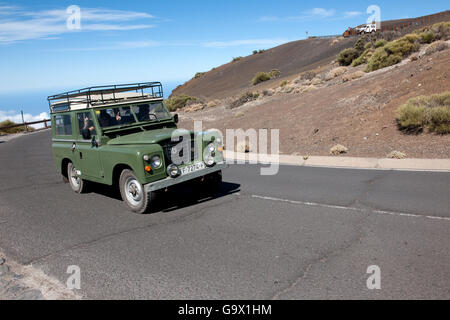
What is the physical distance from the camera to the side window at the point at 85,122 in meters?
8.16

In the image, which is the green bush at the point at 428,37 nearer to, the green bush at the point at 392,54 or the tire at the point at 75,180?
the green bush at the point at 392,54

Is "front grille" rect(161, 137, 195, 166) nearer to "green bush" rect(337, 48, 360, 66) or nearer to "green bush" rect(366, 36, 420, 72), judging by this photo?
"green bush" rect(366, 36, 420, 72)

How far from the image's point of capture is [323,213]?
22.1ft

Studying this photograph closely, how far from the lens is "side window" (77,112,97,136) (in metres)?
8.16

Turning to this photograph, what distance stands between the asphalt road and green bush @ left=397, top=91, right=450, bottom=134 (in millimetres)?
4232

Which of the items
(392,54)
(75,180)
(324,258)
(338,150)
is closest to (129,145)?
(75,180)

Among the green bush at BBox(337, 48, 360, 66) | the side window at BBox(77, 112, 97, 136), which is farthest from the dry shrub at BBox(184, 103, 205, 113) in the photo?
the side window at BBox(77, 112, 97, 136)

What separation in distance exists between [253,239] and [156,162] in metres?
2.41

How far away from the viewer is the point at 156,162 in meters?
6.99

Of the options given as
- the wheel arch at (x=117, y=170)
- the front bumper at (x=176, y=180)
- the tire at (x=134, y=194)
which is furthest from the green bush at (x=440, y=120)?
the wheel arch at (x=117, y=170)

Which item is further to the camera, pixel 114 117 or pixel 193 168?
pixel 114 117

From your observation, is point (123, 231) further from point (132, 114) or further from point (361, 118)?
point (361, 118)
